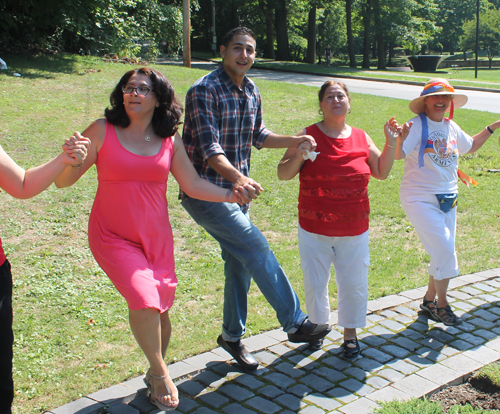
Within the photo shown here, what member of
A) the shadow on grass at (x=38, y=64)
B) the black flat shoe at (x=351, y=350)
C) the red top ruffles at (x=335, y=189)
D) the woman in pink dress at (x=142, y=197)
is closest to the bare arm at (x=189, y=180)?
the woman in pink dress at (x=142, y=197)

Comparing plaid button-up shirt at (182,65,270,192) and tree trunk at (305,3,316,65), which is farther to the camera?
tree trunk at (305,3,316,65)

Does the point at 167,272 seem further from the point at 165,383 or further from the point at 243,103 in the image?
the point at 243,103

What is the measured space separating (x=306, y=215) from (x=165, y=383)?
1.54 m

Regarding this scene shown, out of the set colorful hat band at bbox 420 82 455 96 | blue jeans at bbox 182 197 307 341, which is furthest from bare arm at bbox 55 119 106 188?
colorful hat band at bbox 420 82 455 96

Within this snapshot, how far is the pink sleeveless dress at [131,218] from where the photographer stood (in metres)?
3.10

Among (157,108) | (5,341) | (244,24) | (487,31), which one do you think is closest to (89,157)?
(157,108)

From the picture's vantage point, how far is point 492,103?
59.5ft

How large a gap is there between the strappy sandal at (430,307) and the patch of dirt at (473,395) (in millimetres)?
959

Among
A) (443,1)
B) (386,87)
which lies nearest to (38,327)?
(386,87)

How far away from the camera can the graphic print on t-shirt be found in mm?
4465

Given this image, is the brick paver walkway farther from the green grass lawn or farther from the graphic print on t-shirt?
the graphic print on t-shirt

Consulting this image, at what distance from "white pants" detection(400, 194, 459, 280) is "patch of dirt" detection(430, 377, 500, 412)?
0.99m

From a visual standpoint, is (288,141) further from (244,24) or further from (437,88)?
(244,24)

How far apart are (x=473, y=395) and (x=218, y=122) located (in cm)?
241
